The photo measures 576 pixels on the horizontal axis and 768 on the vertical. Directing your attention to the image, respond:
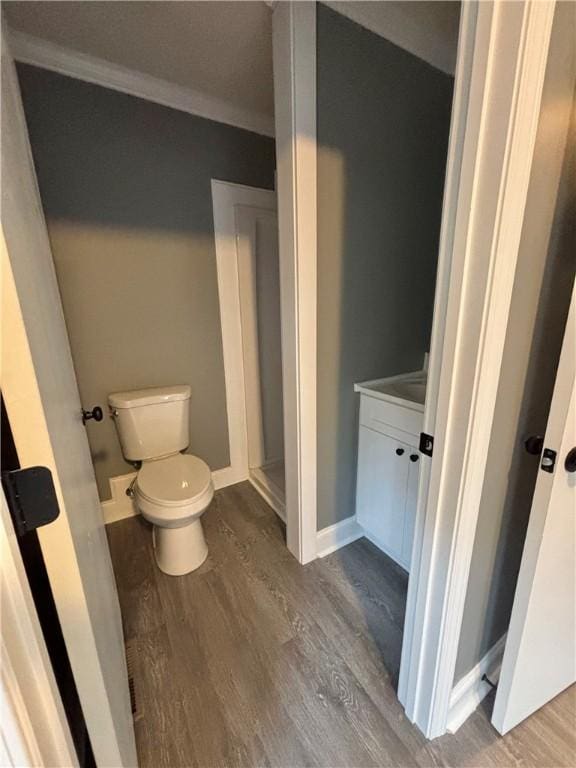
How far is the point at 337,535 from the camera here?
1.75 metres

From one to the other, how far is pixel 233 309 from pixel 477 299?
1620mm

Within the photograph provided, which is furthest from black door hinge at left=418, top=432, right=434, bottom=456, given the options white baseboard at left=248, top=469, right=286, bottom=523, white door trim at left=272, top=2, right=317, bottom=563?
white baseboard at left=248, top=469, right=286, bottom=523

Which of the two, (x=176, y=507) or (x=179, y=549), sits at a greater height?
(x=176, y=507)

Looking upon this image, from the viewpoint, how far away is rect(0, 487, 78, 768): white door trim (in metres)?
0.37

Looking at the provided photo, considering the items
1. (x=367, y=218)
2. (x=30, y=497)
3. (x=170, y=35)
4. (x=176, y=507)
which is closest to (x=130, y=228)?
(x=170, y=35)

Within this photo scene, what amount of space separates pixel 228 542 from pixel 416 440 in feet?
3.74

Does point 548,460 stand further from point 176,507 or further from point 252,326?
point 252,326

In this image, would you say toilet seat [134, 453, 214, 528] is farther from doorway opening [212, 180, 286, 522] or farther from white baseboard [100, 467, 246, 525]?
doorway opening [212, 180, 286, 522]

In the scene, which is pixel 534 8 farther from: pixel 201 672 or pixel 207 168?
pixel 201 672

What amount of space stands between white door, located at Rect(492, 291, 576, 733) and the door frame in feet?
0.46

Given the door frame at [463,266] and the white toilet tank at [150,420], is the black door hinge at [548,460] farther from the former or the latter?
the white toilet tank at [150,420]

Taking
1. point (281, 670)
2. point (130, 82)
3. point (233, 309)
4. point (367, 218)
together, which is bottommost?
point (281, 670)

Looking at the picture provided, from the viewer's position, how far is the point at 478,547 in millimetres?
887

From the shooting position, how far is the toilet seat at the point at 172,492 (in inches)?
56.7
